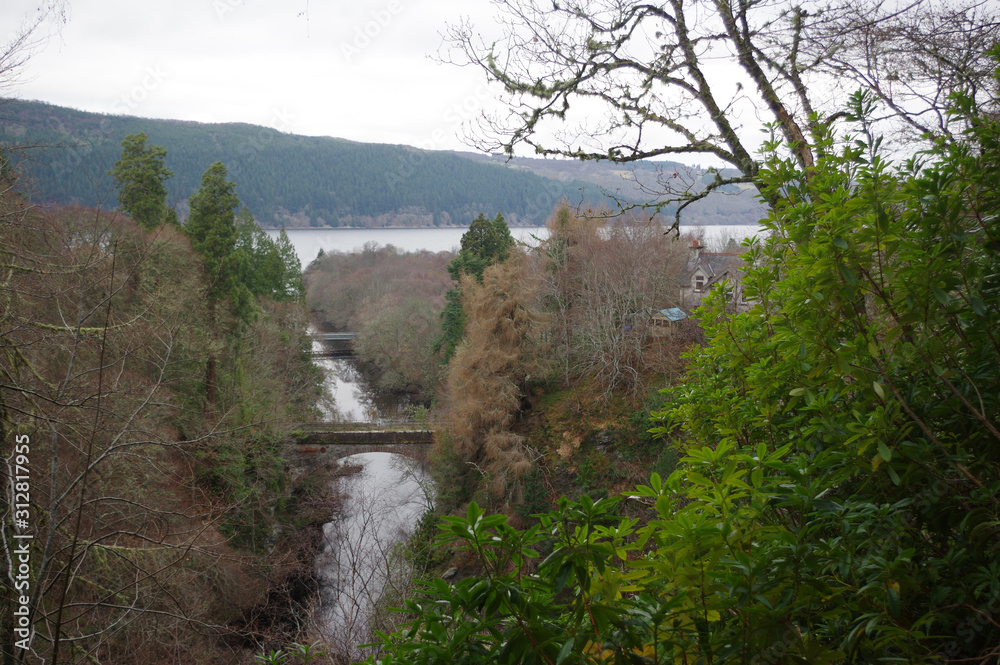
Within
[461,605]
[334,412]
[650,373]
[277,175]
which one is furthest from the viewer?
[277,175]

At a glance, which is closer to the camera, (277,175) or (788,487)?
(788,487)

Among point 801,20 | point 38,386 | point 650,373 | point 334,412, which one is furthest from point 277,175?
point 801,20

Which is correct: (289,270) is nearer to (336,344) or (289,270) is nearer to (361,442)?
(336,344)

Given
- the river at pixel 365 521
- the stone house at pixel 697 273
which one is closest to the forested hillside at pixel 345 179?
the river at pixel 365 521

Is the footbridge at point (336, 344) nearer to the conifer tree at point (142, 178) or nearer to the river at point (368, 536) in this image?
the river at point (368, 536)

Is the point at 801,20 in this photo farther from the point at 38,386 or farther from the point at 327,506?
the point at 327,506

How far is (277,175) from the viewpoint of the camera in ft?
146

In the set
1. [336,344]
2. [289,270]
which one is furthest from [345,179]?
[289,270]

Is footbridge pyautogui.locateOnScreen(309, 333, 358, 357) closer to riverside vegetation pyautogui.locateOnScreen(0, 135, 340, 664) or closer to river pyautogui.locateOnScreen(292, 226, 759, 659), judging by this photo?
river pyautogui.locateOnScreen(292, 226, 759, 659)

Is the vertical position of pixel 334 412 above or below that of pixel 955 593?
below

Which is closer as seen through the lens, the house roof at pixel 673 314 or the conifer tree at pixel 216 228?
the house roof at pixel 673 314

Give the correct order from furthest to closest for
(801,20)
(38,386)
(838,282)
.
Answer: (38,386), (801,20), (838,282)

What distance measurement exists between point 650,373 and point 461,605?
15.6 m

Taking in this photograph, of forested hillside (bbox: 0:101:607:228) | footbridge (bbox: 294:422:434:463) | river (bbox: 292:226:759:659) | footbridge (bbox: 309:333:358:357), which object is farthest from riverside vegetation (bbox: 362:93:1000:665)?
footbridge (bbox: 309:333:358:357)
